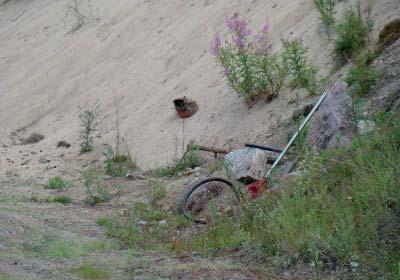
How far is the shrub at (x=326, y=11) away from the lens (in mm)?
9672

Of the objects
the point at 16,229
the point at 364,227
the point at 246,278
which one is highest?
the point at 16,229

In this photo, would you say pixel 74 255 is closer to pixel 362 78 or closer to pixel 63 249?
pixel 63 249

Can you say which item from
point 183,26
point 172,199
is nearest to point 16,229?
point 172,199

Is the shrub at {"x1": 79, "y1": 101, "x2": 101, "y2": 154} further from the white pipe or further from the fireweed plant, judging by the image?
the white pipe

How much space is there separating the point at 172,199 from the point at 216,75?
3522 millimetres

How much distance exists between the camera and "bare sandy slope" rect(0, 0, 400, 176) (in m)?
9.62

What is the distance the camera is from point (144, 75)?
1220 centimetres

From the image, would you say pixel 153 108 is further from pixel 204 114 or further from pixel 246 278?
pixel 246 278

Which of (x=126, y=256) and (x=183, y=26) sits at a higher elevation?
(x=183, y=26)

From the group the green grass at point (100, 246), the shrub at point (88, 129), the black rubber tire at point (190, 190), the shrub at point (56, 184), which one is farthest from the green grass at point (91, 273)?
the shrub at point (88, 129)

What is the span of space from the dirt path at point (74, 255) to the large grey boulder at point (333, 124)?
2.06 meters

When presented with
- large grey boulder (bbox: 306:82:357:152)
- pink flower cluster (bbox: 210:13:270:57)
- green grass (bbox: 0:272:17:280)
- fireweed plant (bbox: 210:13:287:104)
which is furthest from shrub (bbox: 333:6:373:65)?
green grass (bbox: 0:272:17:280)

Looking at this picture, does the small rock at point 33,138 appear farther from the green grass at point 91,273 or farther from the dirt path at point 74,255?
the green grass at point 91,273

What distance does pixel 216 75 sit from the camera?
10805 mm
